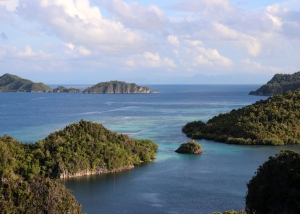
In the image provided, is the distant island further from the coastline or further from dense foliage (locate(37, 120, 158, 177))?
the coastline

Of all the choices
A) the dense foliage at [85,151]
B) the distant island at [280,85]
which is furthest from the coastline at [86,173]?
the distant island at [280,85]

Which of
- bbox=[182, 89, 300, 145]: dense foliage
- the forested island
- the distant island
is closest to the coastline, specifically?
the forested island

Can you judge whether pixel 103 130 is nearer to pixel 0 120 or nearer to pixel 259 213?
pixel 259 213

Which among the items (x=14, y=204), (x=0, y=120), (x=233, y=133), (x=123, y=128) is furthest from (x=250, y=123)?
(x=0, y=120)

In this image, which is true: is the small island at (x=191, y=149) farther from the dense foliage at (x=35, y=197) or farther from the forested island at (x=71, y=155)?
the dense foliage at (x=35, y=197)

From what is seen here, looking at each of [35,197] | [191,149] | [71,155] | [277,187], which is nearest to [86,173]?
[71,155]

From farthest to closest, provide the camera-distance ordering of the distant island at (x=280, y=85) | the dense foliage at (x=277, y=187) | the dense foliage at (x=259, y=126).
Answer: the distant island at (x=280, y=85), the dense foliage at (x=259, y=126), the dense foliage at (x=277, y=187)

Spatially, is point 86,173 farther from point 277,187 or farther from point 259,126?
point 259,126
